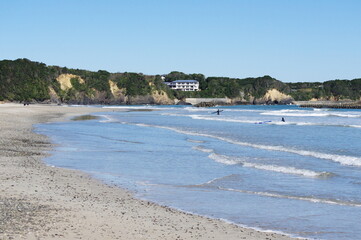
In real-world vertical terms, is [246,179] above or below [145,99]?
above

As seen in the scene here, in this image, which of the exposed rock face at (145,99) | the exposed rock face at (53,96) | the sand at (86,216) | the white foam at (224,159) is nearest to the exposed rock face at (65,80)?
the exposed rock face at (53,96)

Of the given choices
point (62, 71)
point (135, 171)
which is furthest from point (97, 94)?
point (135, 171)

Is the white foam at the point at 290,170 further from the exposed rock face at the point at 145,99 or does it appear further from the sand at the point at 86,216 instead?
the exposed rock face at the point at 145,99

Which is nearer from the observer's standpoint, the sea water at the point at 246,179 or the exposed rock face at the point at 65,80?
the sea water at the point at 246,179

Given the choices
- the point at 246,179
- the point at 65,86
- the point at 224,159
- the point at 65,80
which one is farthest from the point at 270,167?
the point at 65,80

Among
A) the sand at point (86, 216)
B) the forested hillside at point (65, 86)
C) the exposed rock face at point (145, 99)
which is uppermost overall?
the forested hillside at point (65, 86)

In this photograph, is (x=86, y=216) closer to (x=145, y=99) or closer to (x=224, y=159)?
(x=224, y=159)

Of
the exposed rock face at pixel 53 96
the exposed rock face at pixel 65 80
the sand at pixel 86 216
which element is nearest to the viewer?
the sand at pixel 86 216

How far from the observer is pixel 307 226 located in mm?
9703

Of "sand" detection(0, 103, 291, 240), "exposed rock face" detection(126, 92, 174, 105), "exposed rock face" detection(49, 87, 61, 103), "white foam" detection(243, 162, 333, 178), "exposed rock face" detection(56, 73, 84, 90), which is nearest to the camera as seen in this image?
"sand" detection(0, 103, 291, 240)

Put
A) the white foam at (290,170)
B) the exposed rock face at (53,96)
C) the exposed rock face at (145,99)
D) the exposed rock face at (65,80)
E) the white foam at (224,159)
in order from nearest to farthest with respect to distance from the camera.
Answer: the white foam at (290,170) < the white foam at (224,159) < the exposed rock face at (53,96) < the exposed rock face at (65,80) < the exposed rock face at (145,99)

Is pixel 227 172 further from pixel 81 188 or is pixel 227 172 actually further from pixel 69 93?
pixel 69 93

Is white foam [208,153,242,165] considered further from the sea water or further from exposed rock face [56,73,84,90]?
exposed rock face [56,73,84,90]

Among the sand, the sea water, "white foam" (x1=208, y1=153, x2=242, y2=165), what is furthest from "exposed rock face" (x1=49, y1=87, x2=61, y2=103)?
the sand
